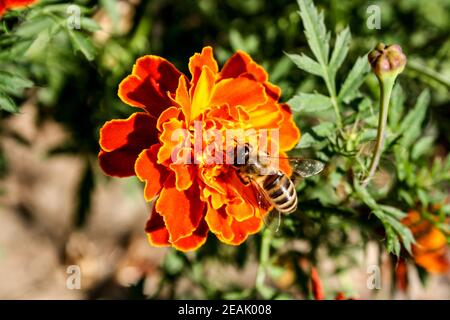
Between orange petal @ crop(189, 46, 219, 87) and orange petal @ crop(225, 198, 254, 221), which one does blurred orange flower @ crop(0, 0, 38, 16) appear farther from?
orange petal @ crop(225, 198, 254, 221)

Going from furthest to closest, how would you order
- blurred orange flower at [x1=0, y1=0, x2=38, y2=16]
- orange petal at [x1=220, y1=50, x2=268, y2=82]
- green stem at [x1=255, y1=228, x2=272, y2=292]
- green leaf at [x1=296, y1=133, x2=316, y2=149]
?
green stem at [x1=255, y1=228, x2=272, y2=292] → green leaf at [x1=296, y1=133, x2=316, y2=149] → orange petal at [x1=220, y1=50, x2=268, y2=82] → blurred orange flower at [x1=0, y1=0, x2=38, y2=16]

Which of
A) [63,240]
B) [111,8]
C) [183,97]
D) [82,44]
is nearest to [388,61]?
[183,97]

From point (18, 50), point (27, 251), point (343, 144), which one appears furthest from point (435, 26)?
point (27, 251)

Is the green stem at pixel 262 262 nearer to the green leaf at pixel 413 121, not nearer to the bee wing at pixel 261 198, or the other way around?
the bee wing at pixel 261 198

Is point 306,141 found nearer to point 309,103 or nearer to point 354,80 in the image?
point 309,103

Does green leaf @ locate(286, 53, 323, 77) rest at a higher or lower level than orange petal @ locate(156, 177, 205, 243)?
higher

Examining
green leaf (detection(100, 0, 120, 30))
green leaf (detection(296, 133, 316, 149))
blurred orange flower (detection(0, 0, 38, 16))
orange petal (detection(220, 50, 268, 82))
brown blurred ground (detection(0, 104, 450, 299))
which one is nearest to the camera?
blurred orange flower (detection(0, 0, 38, 16))

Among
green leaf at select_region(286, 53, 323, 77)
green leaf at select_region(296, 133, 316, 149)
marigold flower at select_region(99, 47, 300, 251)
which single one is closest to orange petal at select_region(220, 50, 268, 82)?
marigold flower at select_region(99, 47, 300, 251)
